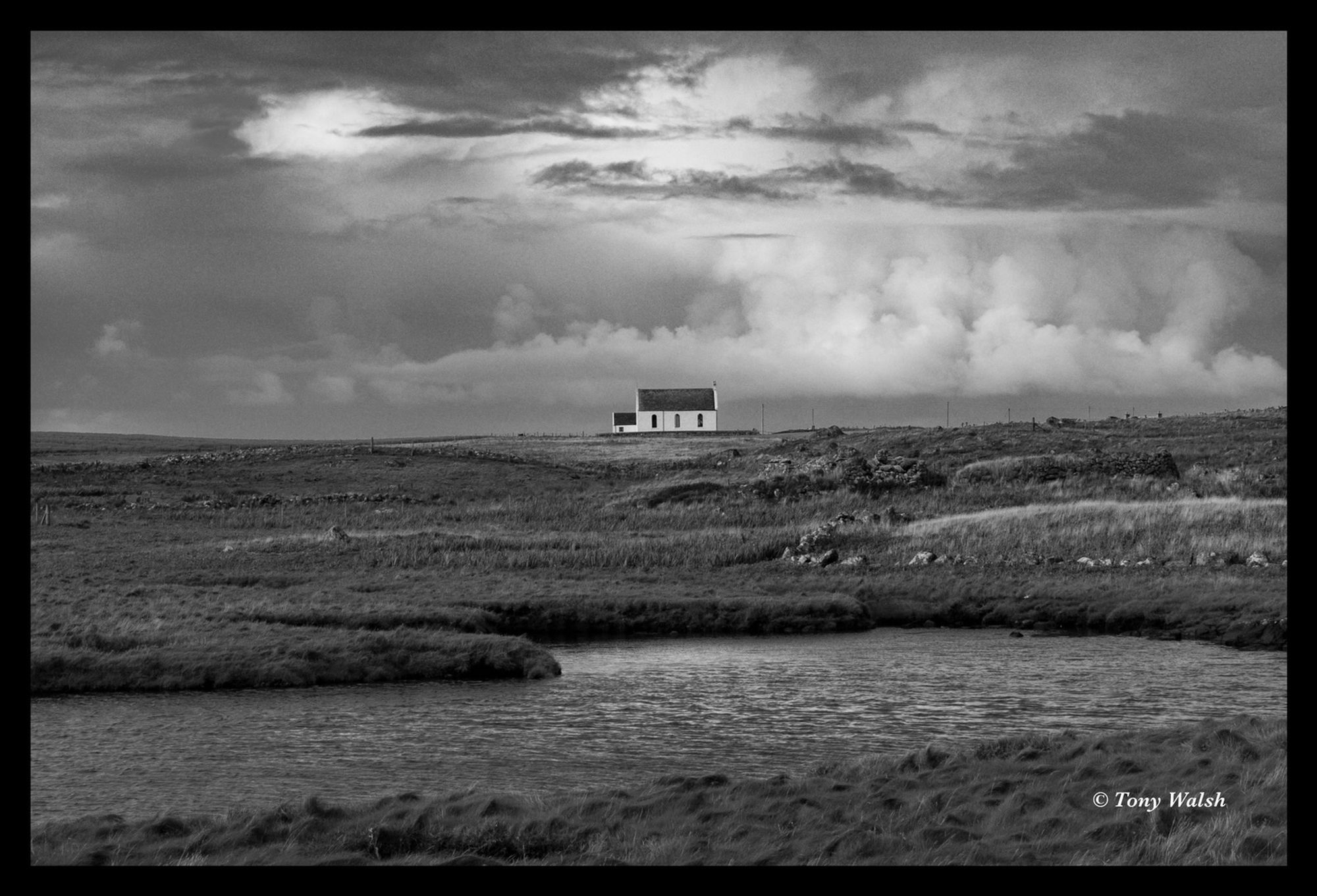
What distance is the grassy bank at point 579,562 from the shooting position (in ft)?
96.5

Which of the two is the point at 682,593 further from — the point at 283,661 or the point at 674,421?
the point at 674,421

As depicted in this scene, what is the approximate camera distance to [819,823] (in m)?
14.4

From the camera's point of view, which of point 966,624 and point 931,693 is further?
point 966,624

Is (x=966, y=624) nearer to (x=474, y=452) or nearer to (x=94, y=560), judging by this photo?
(x=94, y=560)

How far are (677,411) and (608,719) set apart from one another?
139459 mm

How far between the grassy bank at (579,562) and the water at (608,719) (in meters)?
2.46

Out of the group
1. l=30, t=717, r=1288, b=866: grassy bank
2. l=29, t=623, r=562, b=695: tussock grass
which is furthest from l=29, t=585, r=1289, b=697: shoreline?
l=30, t=717, r=1288, b=866: grassy bank

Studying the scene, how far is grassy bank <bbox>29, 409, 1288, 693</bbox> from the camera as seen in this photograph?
2941 centimetres

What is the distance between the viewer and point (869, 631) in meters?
36.3

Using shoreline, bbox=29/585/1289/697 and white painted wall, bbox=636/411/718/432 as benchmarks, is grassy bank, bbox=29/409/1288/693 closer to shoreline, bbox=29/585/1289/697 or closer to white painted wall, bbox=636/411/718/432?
shoreline, bbox=29/585/1289/697

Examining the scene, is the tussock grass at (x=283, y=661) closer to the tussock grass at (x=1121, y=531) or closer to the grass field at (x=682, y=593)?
the grass field at (x=682, y=593)
